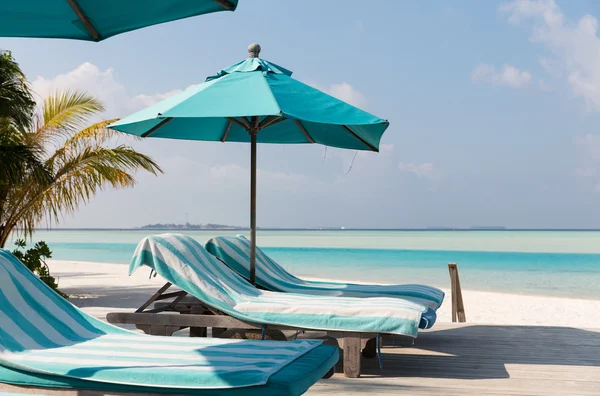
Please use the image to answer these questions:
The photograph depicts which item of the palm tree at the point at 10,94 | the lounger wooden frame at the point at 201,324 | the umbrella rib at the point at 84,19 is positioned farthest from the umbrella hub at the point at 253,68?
the palm tree at the point at 10,94

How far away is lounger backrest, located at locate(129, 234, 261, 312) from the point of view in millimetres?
4621

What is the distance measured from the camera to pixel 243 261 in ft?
19.2

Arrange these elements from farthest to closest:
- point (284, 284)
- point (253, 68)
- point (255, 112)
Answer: point (284, 284), point (253, 68), point (255, 112)

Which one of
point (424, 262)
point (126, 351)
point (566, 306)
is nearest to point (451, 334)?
point (126, 351)

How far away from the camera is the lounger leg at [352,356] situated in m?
4.37

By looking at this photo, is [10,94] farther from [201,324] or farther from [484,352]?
[484,352]

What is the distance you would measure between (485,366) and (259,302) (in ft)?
5.56

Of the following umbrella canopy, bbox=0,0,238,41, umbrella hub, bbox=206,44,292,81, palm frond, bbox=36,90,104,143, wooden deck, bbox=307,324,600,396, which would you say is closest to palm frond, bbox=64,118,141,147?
palm frond, bbox=36,90,104,143

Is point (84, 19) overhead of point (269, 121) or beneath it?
beneath

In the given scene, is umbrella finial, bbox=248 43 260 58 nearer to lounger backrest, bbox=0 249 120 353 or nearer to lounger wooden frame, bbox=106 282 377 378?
lounger wooden frame, bbox=106 282 377 378

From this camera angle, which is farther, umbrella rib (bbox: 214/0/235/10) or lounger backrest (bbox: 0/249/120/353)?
lounger backrest (bbox: 0/249/120/353)

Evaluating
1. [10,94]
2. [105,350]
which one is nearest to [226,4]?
[105,350]

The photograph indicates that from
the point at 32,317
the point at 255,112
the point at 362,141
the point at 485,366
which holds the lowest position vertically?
the point at 485,366

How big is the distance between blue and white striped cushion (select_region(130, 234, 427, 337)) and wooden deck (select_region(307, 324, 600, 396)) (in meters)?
0.37
